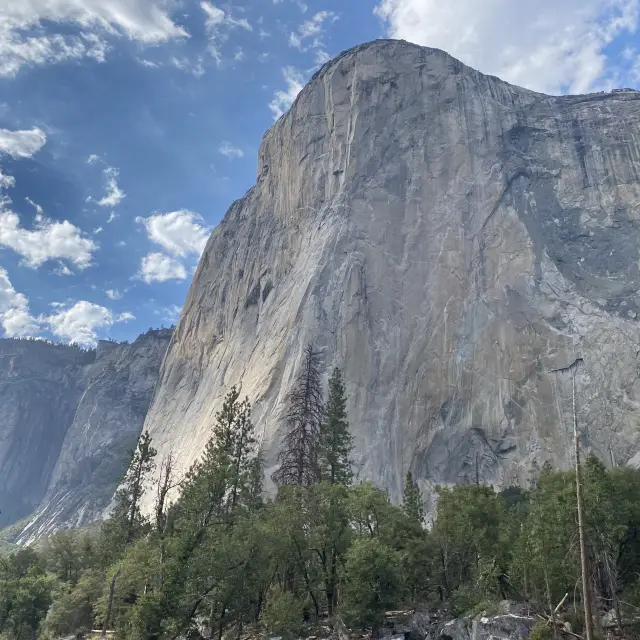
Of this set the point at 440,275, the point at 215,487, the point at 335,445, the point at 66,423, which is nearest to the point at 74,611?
the point at 215,487

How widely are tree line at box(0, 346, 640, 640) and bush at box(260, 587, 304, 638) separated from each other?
0.16 feet

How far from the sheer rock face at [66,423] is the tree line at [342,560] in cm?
8873

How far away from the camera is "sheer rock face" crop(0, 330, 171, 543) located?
117m

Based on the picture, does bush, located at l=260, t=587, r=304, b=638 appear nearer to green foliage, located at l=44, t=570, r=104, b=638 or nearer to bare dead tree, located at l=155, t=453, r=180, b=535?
bare dead tree, located at l=155, t=453, r=180, b=535

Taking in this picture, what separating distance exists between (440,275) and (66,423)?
399 feet

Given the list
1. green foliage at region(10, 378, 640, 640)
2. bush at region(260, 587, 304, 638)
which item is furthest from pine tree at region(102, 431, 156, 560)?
bush at region(260, 587, 304, 638)

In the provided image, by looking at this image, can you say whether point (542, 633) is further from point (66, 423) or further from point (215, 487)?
point (66, 423)

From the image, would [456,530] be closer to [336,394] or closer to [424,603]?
[424,603]

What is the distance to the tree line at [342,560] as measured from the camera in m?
21.8

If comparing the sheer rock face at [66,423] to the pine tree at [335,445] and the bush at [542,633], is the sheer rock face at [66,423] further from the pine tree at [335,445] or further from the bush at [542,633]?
the bush at [542,633]

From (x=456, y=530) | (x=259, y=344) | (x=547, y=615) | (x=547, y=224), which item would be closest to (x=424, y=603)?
(x=456, y=530)

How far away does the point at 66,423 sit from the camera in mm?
156250

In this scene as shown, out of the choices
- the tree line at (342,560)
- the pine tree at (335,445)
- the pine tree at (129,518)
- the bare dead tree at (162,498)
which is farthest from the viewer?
the pine tree at (335,445)

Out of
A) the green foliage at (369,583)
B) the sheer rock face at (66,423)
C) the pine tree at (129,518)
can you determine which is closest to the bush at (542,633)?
the green foliage at (369,583)
